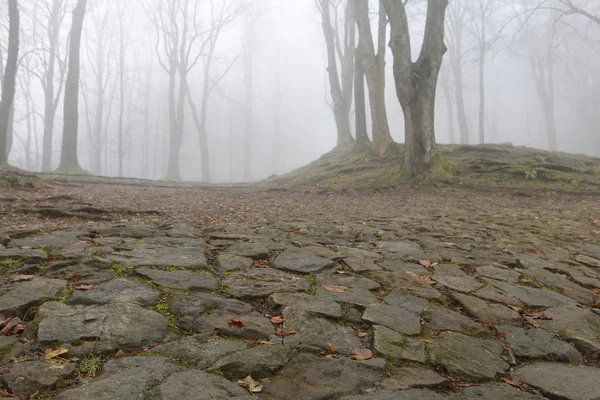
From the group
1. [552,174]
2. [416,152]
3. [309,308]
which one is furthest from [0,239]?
[552,174]

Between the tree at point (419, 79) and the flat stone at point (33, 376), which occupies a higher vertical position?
the tree at point (419, 79)

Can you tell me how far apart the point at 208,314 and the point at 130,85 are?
144ft

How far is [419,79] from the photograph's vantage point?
8.50 m

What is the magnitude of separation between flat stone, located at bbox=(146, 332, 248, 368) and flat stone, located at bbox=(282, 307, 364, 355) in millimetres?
288

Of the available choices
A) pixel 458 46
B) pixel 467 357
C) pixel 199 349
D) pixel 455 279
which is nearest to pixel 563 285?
pixel 455 279

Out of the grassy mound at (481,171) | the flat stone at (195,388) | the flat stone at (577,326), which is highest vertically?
the grassy mound at (481,171)

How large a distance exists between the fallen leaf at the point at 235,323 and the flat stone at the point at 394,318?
2.48ft

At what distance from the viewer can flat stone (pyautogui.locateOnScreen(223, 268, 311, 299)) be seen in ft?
8.23

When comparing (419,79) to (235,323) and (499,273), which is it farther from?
(235,323)

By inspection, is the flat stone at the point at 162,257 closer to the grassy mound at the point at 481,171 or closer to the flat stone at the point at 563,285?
the flat stone at the point at 563,285

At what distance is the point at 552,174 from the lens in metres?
9.09

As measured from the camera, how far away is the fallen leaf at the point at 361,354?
6.13ft

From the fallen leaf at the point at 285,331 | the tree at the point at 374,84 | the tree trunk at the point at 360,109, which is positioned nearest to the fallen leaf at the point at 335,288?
the fallen leaf at the point at 285,331

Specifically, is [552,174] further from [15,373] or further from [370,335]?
[15,373]
